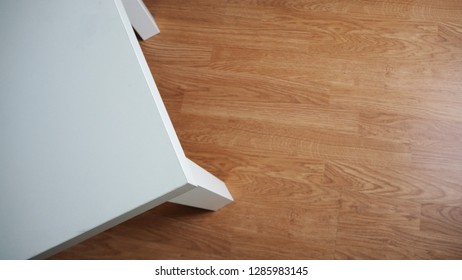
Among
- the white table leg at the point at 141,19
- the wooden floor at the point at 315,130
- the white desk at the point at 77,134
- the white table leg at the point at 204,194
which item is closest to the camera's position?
the white desk at the point at 77,134

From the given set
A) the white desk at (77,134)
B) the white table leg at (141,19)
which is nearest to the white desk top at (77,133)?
the white desk at (77,134)

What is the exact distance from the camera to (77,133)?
28.5 inches

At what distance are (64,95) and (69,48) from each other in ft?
0.39

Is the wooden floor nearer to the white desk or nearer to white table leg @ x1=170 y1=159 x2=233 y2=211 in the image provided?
white table leg @ x1=170 y1=159 x2=233 y2=211

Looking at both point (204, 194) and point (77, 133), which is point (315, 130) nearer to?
point (204, 194)

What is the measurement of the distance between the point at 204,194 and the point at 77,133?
1.26ft

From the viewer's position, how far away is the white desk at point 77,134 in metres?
0.66

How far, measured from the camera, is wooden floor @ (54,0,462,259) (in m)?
1.27

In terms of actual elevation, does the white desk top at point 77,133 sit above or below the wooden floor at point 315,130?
above

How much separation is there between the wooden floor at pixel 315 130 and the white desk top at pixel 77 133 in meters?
0.70

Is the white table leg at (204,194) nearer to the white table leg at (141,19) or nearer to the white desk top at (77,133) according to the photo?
the white desk top at (77,133)

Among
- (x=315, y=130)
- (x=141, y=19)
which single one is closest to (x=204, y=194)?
(x=315, y=130)

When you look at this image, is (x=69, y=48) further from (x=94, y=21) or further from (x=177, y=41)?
(x=177, y=41)

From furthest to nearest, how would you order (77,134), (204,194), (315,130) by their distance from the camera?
(315,130)
(204,194)
(77,134)
